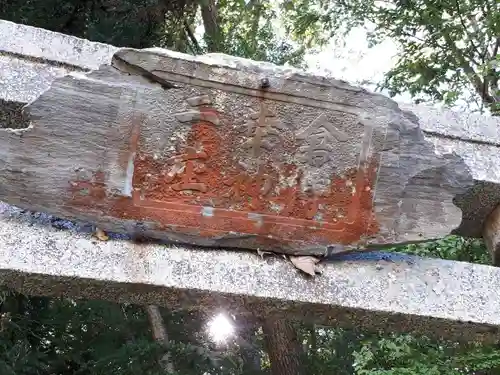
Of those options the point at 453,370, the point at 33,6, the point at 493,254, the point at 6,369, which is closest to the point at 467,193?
the point at 493,254

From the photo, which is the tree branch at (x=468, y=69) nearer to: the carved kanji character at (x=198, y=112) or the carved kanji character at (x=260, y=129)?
the carved kanji character at (x=260, y=129)

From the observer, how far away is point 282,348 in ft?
14.1

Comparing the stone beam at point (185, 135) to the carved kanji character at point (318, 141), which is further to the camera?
the carved kanji character at point (318, 141)

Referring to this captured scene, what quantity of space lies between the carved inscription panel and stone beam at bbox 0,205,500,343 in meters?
0.09

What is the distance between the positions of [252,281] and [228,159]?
0.35m

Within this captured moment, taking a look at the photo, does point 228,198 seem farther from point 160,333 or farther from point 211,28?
point 211,28

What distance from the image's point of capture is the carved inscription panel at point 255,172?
1667 mm

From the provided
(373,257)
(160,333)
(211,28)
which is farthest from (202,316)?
(373,257)

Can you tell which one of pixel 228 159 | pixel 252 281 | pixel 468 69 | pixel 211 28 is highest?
pixel 468 69

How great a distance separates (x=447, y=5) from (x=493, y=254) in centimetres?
326

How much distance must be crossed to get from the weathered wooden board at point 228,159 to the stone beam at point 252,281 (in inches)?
2.6

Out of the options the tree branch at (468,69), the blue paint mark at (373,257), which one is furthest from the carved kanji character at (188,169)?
the tree branch at (468,69)

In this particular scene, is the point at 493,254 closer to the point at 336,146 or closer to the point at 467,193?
the point at 467,193

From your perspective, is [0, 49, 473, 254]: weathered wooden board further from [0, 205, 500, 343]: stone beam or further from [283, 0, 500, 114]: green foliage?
[283, 0, 500, 114]: green foliage
